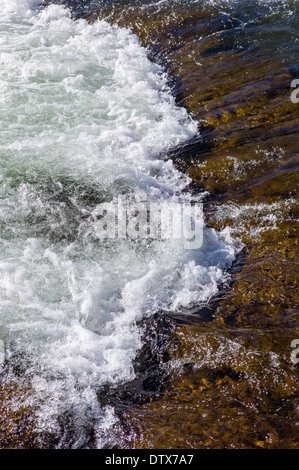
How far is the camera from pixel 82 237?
15.6 ft

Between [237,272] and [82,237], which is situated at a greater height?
[82,237]

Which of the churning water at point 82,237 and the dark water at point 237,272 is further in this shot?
the churning water at point 82,237

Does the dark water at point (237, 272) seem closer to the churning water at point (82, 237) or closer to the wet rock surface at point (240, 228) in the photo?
the wet rock surface at point (240, 228)

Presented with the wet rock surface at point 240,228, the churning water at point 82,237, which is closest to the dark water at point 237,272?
the wet rock surface at point 240,228

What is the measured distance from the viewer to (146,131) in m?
6.75

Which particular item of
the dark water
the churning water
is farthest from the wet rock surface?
the churning water

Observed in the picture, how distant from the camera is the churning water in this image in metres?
3.43

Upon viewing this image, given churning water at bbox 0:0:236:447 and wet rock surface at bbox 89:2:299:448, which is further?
churning water at bbox 0:0:236:447

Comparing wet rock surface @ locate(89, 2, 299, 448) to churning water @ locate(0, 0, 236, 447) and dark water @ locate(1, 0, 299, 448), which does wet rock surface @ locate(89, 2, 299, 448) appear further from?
churning water @ locate(0, 0, 236, 447)

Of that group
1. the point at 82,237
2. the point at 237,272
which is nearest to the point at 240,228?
the point at 237,272

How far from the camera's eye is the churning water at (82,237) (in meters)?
3.43

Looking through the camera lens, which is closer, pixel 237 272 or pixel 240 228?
pixel 237 272

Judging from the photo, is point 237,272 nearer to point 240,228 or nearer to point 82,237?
point 240,228

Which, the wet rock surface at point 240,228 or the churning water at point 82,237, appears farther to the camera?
the churning water at point 82,237
